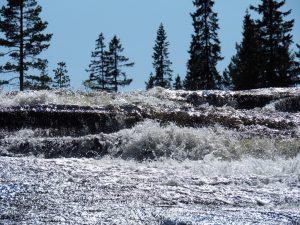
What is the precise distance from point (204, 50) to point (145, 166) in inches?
1321

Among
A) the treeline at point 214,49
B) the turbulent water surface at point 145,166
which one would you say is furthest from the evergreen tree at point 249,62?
the turbulent water surface at point 145,166

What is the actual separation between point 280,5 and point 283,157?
97.8 ft

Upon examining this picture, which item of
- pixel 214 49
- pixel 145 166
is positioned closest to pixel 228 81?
pixel 214 49

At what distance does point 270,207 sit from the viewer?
4.73 meters

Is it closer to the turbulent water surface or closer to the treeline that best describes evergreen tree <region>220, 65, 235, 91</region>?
the treeline

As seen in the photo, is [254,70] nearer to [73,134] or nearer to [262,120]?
[262,120]

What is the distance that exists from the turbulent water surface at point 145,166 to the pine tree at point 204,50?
24583 millimetres

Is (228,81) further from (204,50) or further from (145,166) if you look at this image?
(145,166)

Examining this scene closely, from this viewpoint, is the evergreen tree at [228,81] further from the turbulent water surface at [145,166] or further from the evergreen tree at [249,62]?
the turbulent water surface at [145,166]

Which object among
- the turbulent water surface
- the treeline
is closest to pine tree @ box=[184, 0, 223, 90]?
the treeline

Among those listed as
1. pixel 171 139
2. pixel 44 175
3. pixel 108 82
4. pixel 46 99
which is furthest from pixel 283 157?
pixel 108 82

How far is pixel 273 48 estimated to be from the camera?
34625 millimetres

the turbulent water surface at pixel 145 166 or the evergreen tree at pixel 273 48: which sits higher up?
the evergreen tree at pixel 273 48

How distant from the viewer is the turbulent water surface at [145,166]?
177 inches
